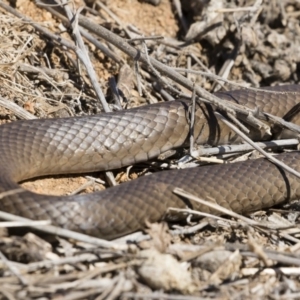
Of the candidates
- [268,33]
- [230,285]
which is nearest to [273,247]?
[230,285]

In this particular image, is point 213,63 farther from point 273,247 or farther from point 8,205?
point 8,205

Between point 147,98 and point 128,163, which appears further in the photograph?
point 147,98

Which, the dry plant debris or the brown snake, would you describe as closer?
the dry plant debris

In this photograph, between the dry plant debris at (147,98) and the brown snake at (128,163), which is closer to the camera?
the dry plant debris at (147,98)
